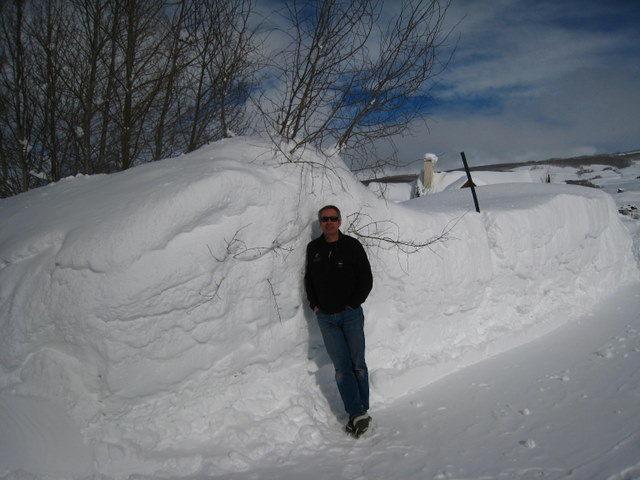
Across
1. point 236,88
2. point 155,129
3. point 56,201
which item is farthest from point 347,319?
point 155,129

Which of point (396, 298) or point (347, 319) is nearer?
point (347, 319)

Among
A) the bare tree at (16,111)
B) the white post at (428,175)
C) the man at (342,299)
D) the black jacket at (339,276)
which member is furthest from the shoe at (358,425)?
the white post at (428,175)

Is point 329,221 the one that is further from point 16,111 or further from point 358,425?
point 16,111

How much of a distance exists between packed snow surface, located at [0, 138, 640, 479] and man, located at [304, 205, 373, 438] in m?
0.35

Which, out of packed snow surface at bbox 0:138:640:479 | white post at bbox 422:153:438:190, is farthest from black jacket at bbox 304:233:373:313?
white post at bbox 422:153:438:190

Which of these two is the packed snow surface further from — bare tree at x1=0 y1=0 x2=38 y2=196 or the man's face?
bare tree at x1=0 y1=0 x2=38 y2=196

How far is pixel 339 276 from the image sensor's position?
3590 millimetres

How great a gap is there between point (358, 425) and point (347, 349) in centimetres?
60

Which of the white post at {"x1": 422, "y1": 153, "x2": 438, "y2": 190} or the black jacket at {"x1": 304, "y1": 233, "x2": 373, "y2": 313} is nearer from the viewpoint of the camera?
the black jacket at {"x1": 304, "y1": 233, "x2": 373, "y2": 313}

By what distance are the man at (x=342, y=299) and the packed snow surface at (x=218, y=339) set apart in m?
0.35

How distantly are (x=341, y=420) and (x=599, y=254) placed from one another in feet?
17.8

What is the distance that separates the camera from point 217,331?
3.47 metres

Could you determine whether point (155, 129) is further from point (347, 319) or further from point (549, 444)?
point (549, 444)

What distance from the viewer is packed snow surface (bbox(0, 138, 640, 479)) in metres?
3.01
